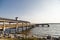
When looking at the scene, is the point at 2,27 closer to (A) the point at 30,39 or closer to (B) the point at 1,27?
(B) the point at 1,27

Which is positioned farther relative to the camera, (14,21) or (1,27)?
(14,21)

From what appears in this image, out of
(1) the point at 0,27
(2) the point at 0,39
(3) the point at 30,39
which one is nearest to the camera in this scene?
(2) the point at 0,39

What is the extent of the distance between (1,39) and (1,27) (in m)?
1.68

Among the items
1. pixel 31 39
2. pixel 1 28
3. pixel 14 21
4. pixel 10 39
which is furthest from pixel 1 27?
pixel 14 21

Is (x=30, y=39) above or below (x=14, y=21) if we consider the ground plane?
below

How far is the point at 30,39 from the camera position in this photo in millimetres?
4754

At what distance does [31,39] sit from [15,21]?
6.30 meters

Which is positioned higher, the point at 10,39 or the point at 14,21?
the point at 14,21

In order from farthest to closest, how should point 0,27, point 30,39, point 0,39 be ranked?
point 0,27, point 30,39, point 0,39

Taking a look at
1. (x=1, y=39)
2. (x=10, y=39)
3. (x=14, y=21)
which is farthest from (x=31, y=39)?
(x=14, y=21)

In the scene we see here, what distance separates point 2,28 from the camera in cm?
619

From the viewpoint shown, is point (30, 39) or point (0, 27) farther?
point (0, 27)

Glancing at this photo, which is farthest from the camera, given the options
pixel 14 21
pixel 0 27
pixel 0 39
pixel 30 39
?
pixel 14 21

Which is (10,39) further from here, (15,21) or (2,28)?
(15,21)
